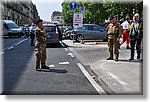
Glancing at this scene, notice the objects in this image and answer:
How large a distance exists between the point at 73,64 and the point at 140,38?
2.84 metres

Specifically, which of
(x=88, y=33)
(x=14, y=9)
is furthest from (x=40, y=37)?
(x=14, y=9)

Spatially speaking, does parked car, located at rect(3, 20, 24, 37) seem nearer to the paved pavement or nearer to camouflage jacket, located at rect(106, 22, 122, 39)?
the paved pavement

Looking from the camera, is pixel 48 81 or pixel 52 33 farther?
pixel 52 33

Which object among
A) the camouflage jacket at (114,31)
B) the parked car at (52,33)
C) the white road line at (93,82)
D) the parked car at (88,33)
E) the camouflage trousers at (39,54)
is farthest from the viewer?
the parked car at (88,33)

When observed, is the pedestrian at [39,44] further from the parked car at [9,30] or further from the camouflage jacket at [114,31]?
the parked car at [9,30]

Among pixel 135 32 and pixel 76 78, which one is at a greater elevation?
pixel 135 32

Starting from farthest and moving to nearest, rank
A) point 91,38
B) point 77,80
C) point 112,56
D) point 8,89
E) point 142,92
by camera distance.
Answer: point 91,38, point 112,56, point 77,80, point 8,89, point 142,92

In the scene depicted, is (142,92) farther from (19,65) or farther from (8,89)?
(19,65)

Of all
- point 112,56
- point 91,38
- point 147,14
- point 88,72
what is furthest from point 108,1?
point 147,14

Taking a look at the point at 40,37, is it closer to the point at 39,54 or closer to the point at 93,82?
the point at 39,54

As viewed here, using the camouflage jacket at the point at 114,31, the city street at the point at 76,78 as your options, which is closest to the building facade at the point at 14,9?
the camouflage jacket at the point at 114,31

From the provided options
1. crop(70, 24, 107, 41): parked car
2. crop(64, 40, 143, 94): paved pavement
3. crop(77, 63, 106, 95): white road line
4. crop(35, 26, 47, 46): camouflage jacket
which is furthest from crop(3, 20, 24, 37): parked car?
crop(35, 26, 47, 46): camouflage jacket

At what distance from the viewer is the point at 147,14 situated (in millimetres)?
8023

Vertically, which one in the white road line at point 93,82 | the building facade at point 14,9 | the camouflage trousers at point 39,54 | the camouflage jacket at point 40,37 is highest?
the building facade at point 14,9
